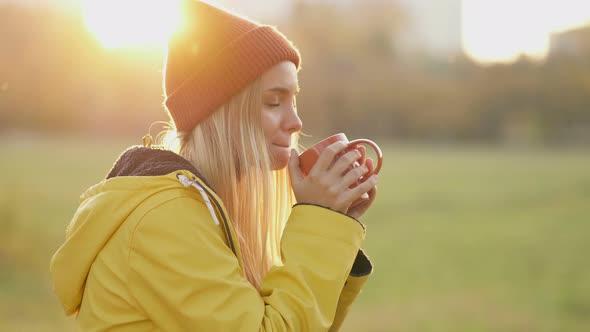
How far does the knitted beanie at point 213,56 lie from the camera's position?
186cm

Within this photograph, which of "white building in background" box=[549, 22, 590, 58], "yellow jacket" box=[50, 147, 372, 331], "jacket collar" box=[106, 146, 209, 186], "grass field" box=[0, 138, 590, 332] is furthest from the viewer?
"white building in background" box=[549, 22, 590, 58]

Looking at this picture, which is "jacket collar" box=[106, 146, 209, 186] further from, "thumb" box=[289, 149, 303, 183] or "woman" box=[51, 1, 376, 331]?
"thumb" box=[289, 149, 303, 183]

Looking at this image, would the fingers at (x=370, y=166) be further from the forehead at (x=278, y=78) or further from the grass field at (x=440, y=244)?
the grass field at (x=440, y=244)

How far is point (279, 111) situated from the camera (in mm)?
1892

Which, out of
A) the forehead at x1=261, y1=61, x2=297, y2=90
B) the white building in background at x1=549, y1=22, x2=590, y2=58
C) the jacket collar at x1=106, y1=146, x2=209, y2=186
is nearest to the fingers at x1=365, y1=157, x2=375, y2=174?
the forehead at x1=261, y1=61, x2=297, y2=90

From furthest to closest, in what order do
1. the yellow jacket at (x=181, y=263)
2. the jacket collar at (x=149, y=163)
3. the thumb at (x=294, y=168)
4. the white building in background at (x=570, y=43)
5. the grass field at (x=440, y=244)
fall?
the white building in background at (x=570, y=43)
the grass field at (x=440, y=244)
the thumb at (x=294, y=168)
the jacket collar at (x=149, y=163)
the yellow jacket at (x=181, y=263)

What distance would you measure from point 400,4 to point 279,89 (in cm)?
5944

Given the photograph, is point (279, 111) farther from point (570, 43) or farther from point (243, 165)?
point (570, 43)

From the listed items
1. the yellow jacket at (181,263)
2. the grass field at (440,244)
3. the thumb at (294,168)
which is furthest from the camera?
the grass field at (440,244)

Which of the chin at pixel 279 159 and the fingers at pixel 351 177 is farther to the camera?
the chin at pixel 279 159

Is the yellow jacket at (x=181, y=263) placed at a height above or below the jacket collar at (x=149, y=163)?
below

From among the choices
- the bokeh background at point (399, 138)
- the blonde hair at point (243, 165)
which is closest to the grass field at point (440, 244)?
the bokeh background at point (399, 138)

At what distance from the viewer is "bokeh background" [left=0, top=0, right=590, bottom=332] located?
383 inches

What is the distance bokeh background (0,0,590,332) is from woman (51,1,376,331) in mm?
279
